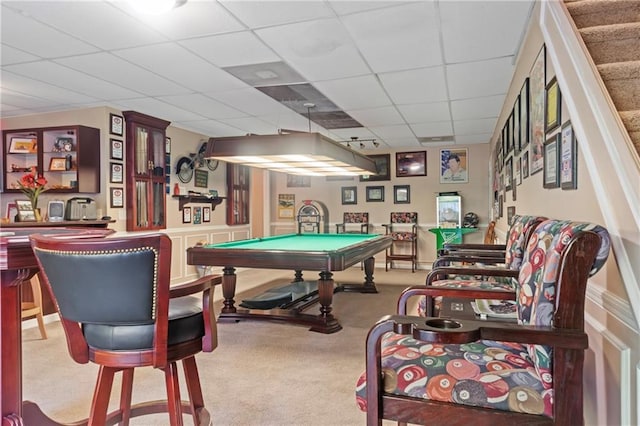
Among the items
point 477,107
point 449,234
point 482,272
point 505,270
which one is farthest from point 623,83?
point 449,234

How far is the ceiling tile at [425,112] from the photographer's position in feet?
16.8

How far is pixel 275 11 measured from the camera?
2.73 meters

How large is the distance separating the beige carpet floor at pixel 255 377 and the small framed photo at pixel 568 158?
1.61 meters

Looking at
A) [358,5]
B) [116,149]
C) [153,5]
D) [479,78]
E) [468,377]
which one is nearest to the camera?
[468,377]

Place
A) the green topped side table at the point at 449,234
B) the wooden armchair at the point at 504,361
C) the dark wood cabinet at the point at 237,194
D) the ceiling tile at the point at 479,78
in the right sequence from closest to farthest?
the wooden armchair at the point at 504,361 < the ceiling tile at the point at 479,78 < the green topped side table at the point at 449,234 < the dark wood cabinet at the point at 237,194

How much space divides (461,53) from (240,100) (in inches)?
101

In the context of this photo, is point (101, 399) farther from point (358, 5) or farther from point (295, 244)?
point (295, 244)

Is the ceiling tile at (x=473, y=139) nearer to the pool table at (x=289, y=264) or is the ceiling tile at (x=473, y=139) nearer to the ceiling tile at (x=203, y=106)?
the pool table at (x=289, y=264)

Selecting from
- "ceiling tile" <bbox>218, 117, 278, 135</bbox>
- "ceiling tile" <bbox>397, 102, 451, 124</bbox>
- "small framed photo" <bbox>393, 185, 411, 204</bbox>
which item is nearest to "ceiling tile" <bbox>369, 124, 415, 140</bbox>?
"ceiling tile" <bbox>397, 102, 451, 124</bbox>

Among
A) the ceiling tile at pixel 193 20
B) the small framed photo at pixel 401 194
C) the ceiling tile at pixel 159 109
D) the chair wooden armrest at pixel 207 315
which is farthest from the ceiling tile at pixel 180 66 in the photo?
the small framed photo at pixel 401 194

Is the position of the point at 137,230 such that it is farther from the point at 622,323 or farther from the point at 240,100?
the point at 622,323

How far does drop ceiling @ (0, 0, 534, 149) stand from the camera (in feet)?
9.07

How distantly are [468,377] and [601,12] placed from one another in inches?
87.9

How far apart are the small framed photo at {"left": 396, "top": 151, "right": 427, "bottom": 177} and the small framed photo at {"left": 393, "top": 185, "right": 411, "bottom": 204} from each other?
25 centimetres
